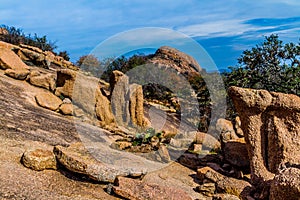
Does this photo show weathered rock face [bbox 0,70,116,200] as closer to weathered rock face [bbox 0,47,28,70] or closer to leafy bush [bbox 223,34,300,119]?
weathered rock face [bbox 0,47,28,70]

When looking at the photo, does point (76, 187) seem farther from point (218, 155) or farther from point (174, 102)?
point (174, 102)

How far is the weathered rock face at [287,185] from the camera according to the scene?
109 inches

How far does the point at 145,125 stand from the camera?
14195mm

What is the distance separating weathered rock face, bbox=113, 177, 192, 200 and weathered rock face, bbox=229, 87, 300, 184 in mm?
2371

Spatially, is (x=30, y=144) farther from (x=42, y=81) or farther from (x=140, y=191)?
(x=42, y=81)

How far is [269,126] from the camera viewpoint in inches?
303

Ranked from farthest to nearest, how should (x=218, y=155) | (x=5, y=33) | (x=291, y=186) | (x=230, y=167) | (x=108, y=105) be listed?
(x=5, y=33)
(x=108, y=105)
(x=218, y=155)
(x=230, y=167)
(x=291, y=186)

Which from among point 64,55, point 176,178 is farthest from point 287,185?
point 64,55

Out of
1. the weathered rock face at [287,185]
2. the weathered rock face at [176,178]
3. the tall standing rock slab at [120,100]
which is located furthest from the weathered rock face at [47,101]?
the weathered rock face at [287,185]

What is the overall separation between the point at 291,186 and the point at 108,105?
11423 millimetres

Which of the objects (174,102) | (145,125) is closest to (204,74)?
(174,102)

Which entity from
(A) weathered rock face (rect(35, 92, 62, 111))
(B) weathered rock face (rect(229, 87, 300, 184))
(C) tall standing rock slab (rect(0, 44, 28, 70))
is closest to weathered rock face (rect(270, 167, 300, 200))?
(B) weathered rock face (rect(229, 87, 300, 184))

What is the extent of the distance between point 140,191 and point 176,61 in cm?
1837

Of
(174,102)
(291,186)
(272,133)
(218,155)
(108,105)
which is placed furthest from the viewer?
(174,102)
